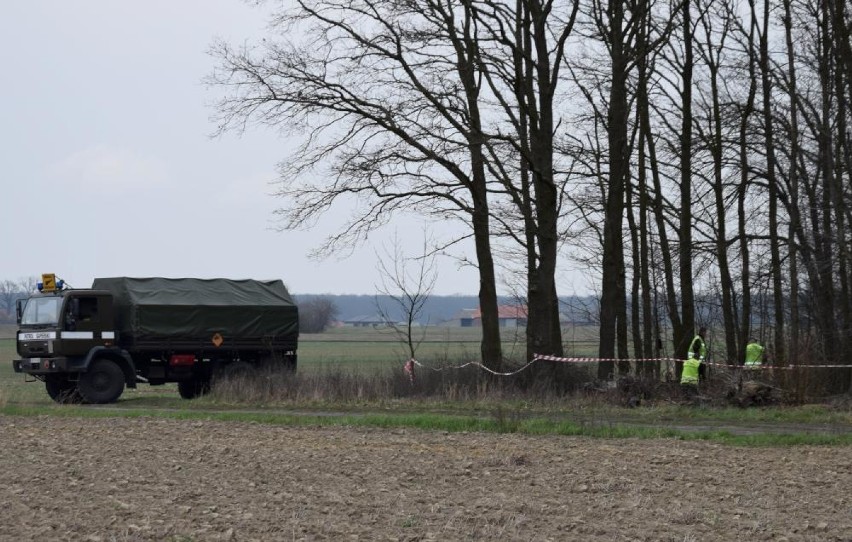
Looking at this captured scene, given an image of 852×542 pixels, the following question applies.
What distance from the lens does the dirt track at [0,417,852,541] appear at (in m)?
11.0

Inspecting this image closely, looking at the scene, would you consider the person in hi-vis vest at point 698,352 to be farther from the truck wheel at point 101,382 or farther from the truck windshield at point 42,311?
the truck windshield at point 42,311

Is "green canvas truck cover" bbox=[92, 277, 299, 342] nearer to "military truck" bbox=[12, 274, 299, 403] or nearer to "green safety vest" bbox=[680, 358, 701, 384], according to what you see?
"military truck" bbox=[12, 274, 299, 403]

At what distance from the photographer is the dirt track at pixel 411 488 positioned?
10984mm

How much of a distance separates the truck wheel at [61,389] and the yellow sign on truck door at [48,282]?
6.67 feet

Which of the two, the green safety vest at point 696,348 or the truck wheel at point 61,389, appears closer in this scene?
the green safety vest at point 696,348

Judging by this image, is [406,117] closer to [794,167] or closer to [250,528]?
[794,167]

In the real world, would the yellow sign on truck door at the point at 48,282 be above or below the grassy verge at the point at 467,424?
above

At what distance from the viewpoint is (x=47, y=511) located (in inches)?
464

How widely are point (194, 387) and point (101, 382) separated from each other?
2.76 metres

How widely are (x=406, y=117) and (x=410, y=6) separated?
2.48 m

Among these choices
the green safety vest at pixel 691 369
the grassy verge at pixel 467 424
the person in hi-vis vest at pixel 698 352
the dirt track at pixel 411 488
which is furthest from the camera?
the person in hi-vis vest at pixel 698 352

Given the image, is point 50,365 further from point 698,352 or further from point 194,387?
point 698,352

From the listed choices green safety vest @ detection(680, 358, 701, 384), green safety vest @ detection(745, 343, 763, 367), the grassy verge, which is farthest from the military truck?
green safety vest @ detection(745, 343, 763, 367)

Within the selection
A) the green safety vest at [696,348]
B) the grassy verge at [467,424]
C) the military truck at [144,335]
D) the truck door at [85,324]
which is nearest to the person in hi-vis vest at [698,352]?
the green safety vest at [696,348]
